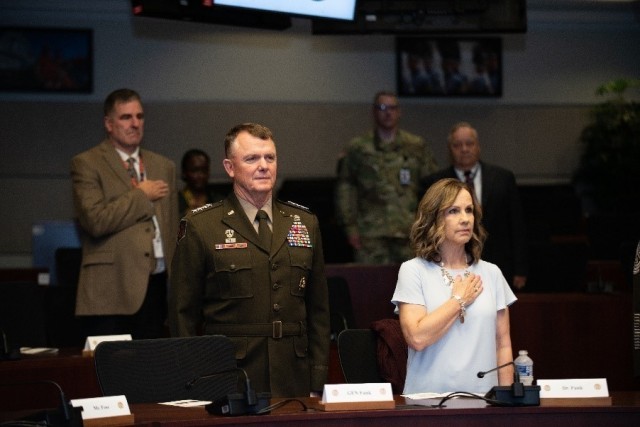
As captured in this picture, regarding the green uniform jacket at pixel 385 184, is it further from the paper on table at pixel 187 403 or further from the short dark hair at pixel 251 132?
the paper on table at pixel 187 403

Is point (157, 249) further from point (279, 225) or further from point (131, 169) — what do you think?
point (279, 225)

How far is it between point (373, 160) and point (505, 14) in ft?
4.24

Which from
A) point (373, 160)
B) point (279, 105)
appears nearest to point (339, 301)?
point (373, 160)

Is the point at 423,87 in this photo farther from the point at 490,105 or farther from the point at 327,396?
the point at 327,396

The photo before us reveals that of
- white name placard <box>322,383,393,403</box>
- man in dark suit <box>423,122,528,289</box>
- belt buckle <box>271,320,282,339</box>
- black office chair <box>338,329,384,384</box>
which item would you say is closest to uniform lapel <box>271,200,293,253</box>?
belt buckle <box>271,320,282,339</box>

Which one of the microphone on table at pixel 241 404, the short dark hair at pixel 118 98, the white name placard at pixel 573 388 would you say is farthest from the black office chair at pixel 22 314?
the white name placard at pixel 573 388

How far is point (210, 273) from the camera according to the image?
3.74 meters

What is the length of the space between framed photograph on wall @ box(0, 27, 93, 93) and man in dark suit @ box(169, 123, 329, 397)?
667 centimetres

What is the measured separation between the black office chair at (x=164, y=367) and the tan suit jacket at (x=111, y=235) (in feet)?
4.98

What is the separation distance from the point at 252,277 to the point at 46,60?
6890 mm

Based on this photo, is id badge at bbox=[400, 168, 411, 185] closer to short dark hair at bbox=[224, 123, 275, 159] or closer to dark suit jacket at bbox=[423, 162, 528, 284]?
dark suit jacket at bbox=[423, 162, 528, 284]

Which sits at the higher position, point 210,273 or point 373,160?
point 373,160

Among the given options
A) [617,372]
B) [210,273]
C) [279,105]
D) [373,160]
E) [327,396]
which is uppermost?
[279,105]

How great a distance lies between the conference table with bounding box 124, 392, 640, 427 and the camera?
2.90m
